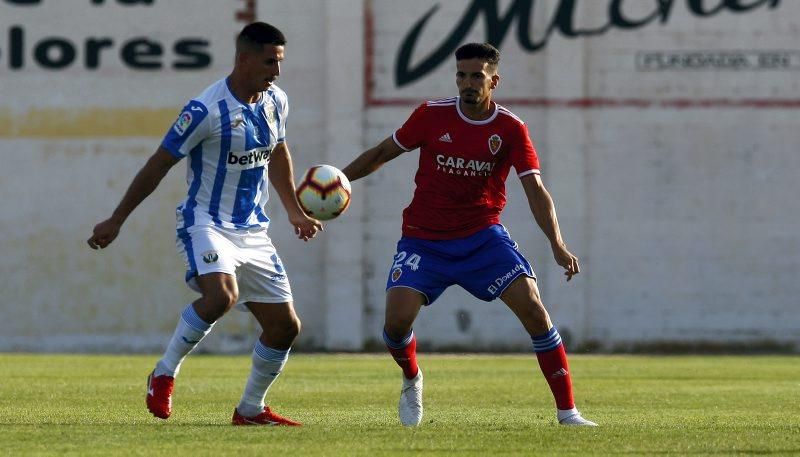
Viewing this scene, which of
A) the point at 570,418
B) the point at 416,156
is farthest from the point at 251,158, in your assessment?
the point at 416,156

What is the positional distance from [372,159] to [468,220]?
70 centimetres

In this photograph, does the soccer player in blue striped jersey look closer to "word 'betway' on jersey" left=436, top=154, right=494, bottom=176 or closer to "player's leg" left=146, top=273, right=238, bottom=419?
"player's leg" left=146, top=273, right=238, bottom=419

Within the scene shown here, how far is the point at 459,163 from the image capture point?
27.7 ft

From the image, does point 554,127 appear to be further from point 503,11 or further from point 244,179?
point 244,179

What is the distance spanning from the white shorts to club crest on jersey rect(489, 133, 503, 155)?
1377 mm

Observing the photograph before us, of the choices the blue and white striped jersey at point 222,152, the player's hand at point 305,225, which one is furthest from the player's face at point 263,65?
the player's hand at point 305,225

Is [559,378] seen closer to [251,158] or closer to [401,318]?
[401,318]

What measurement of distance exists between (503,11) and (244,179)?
43.7 feet

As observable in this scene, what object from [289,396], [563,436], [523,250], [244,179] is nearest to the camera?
[563,436]

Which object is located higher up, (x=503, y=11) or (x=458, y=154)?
(x=503, y=11)

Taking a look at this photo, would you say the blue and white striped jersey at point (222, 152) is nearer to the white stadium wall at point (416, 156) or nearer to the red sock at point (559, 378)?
the red sock at point (559, 378)

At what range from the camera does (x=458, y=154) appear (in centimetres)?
843

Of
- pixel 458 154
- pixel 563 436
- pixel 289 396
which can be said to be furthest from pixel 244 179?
pixel 289 396

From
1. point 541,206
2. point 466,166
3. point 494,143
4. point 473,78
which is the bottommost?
point 541,206
